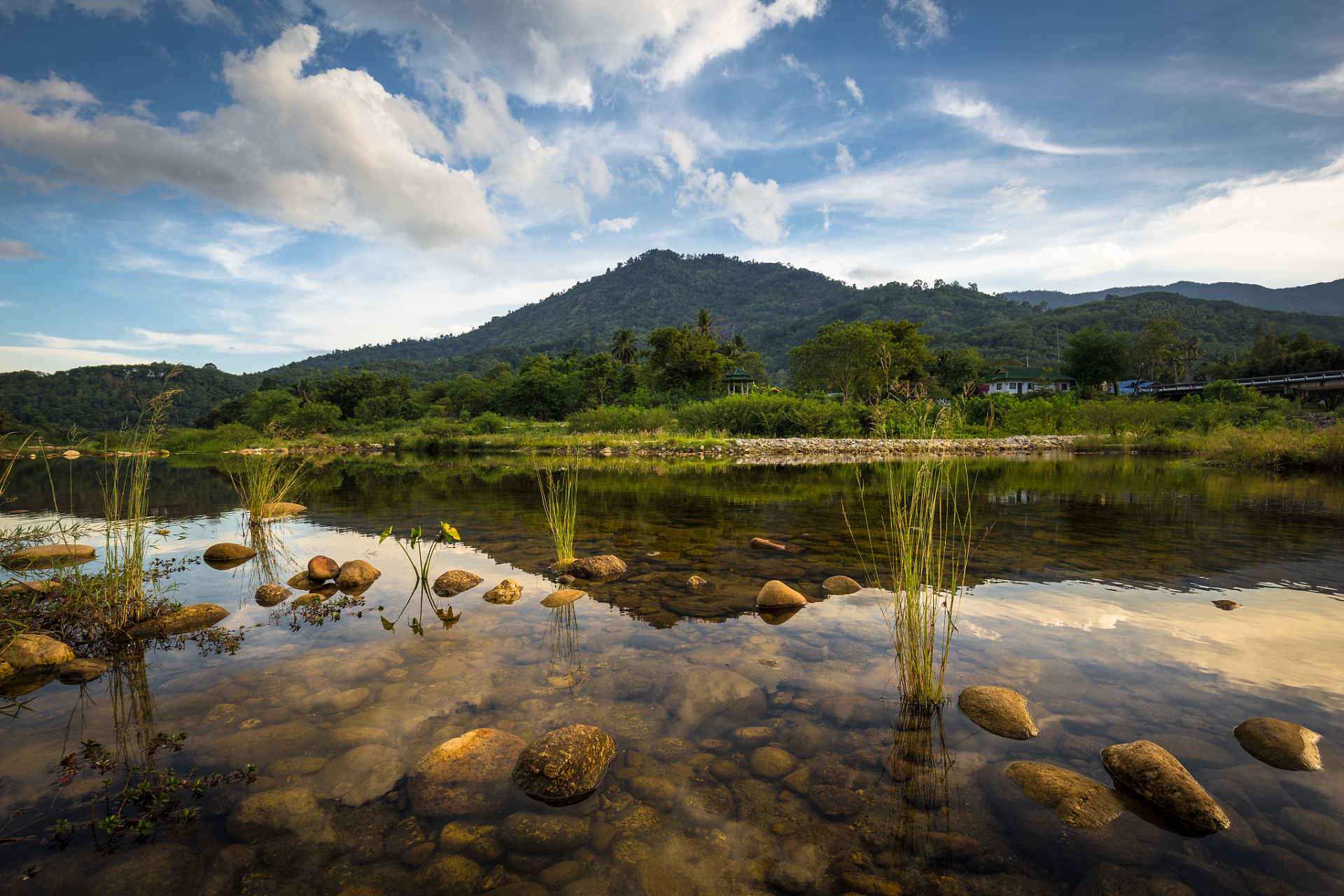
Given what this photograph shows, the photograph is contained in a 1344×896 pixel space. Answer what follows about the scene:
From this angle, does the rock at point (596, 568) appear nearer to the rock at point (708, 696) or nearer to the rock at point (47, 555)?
the rock at point (708, 696)

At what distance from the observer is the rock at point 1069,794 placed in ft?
8.57

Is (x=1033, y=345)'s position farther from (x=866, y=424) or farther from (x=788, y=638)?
(x=788, y=638)

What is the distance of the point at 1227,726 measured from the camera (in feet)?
10.9

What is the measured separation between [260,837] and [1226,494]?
17.2 metres

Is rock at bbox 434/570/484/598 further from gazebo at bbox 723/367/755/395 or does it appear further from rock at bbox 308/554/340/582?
gazebo at bbox 723/367/755/395

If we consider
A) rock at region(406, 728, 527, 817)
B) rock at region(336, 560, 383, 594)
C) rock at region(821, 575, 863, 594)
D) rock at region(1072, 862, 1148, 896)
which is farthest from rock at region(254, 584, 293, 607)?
rock at region(1072, 862, 1148, 896)

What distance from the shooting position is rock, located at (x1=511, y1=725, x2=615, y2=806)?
281 centimetres

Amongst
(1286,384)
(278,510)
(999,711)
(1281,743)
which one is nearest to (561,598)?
(999,711)

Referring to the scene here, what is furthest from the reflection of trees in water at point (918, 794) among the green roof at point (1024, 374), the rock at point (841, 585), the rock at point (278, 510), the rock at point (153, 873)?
the green roof at point (1024, 374)

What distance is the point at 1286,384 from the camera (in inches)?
1645

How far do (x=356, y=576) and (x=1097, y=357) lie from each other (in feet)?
221

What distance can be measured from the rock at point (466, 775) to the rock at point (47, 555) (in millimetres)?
5342

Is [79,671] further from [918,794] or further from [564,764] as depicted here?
[918,794]

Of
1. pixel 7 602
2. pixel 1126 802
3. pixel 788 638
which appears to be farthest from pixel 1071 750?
pixel 7 602
